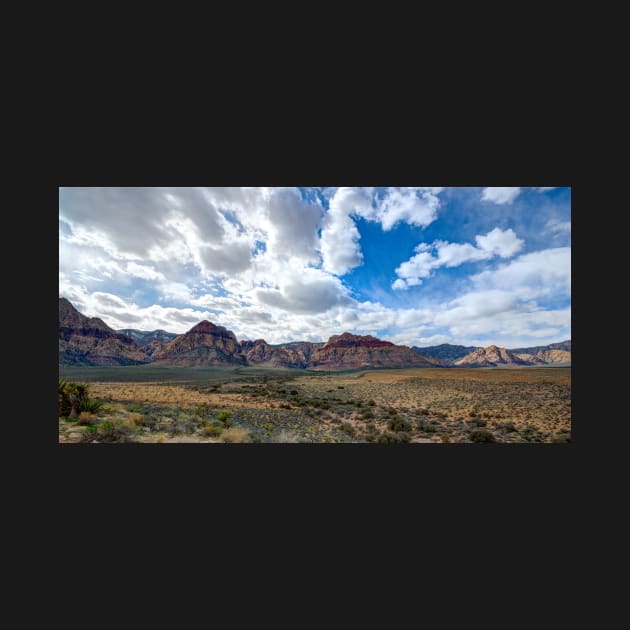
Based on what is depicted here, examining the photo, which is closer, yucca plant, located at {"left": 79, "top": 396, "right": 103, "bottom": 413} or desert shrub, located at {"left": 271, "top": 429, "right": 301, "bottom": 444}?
desert shrub, located at {"left": 271, "top": 429, "right": 301, "bottom": 444}

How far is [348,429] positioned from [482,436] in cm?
294

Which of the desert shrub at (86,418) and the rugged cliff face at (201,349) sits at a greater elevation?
the desert shrub at (86,418)

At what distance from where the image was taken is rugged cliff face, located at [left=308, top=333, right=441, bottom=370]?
6456cm

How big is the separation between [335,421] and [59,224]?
8395mm

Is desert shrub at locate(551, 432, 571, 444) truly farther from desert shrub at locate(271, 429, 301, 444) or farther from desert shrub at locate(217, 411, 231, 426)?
desert shrub at locate(217, 411, 231, 426)

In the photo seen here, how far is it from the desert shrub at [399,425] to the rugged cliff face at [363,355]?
6002 cm

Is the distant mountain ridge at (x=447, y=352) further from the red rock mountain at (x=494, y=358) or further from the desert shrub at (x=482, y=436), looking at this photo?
the desert shrub at (x=482, y=436)

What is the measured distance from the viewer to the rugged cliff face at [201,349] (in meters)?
57.3

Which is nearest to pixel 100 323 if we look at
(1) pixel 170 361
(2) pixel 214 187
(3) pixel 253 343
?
(1) pixel 170 361

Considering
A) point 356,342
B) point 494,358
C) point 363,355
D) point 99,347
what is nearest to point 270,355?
point 356,342

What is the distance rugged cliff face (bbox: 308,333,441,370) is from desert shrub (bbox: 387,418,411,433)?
197ft

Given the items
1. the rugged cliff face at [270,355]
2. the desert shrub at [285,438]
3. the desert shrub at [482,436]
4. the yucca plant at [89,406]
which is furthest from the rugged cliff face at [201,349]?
the desert shrub at [482,436]

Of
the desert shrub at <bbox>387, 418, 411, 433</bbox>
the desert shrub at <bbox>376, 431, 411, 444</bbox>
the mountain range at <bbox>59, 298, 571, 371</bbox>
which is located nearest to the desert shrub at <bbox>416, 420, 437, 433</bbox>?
the desert shrub at <bbox>387, 418, 411, 433</bbox>

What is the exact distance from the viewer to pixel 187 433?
5012 mm
